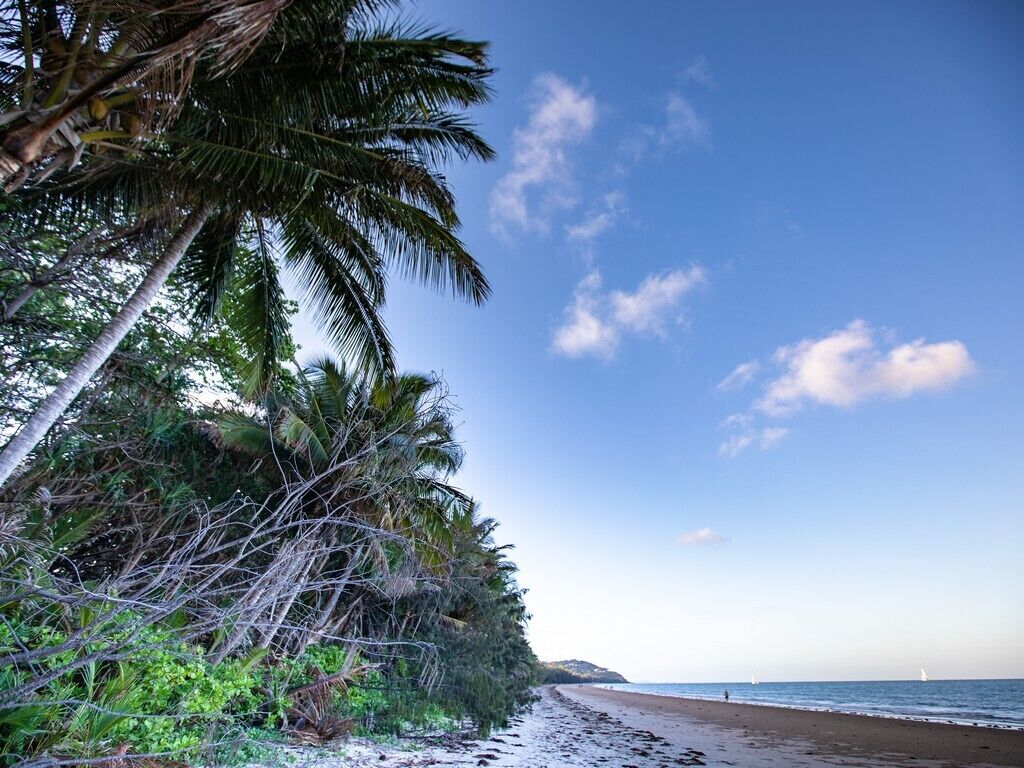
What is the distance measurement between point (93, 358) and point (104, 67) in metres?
3.07

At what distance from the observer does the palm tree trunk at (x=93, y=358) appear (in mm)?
4547

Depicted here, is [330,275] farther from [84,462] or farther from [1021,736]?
[1021,736]

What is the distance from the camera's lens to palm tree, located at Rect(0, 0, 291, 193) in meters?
2.99

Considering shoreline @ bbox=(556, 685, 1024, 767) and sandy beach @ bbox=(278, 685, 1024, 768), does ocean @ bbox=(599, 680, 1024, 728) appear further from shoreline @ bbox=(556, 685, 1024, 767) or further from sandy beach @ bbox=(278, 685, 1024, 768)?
sandy beach @ bbox=(278, 685, 1024, 768)

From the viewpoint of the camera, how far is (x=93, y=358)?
16.7 ft

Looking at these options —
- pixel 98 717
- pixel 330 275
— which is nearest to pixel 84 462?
pixel 330 275

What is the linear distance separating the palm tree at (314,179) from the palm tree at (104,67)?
4.10 feet

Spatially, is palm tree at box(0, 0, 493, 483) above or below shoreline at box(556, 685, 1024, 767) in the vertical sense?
above

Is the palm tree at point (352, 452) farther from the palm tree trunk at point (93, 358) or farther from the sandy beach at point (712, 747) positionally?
the sandy beach at point (712, 747)

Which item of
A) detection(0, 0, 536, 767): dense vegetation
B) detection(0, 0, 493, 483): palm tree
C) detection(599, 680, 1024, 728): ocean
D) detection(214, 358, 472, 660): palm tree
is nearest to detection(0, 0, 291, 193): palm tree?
detection(0, 0, 536, 767): dense vegetation

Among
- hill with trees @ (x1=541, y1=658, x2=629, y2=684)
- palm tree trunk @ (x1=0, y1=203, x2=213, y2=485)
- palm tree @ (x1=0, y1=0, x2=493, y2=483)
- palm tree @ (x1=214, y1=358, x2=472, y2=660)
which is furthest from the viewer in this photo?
hill with trees @ (x1=541, y1=658, x2=629, y2=684)

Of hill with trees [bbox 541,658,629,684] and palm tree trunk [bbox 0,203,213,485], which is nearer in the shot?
palm tree trunk [bbox 0,203,213,485]

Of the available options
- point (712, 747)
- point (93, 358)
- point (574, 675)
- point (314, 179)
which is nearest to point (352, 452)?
point (93, 358)

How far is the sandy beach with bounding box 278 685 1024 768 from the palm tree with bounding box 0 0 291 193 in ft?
20.4
